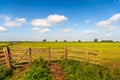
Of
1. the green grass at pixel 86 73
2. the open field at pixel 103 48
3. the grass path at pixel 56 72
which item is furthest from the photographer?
the open field at pixel 103 48

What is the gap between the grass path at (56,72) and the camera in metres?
15.2

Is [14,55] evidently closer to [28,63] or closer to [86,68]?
[28,63]

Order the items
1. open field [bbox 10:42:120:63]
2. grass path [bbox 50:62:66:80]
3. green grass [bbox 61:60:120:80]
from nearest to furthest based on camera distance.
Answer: green grass [bbox 61:60:120:80], grass path [bbox 50:62:66:80], open field [bbox 10:42:120:63]

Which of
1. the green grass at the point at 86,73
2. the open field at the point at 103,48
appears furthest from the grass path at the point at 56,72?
the open field at the point at 103,48

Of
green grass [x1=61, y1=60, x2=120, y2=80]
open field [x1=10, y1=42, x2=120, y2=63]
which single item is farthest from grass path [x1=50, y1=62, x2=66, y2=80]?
open field [x1=10, y1=42, x2=120, y2=63]

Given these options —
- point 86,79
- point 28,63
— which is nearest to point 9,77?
point 28,63

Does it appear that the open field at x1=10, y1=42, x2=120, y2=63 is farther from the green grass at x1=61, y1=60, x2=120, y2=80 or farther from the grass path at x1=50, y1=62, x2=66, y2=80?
the green grass at x1=61, y1=60, x2=120, y2=80

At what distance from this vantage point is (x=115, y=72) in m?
16.5

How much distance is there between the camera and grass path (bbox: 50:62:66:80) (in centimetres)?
1520

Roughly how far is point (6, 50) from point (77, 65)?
5.91 meters

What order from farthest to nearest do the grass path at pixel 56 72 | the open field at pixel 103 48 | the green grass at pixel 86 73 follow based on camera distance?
the open field at pixel 103 48 → the grass path at pixel 56 72 → the green grass at pixel 86 73

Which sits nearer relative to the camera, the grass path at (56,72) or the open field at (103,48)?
the grass path at (56,72)

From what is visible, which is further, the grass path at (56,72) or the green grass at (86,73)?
the grass path at (56,72)

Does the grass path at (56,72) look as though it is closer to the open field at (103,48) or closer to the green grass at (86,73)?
the green grass at (86,73)
